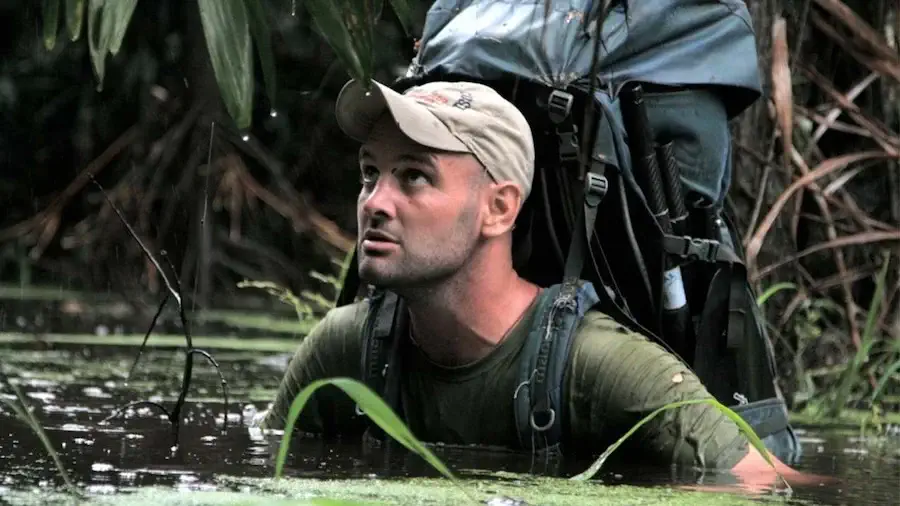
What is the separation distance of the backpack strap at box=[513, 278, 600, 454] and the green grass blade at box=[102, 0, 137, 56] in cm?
148

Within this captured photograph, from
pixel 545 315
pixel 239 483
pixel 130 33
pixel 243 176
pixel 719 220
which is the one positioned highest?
pixel 130 33

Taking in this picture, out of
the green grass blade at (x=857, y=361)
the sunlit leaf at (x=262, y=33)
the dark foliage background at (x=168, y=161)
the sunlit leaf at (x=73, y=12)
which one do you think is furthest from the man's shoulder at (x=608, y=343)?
the dark foliage background at (x=168, y=161)

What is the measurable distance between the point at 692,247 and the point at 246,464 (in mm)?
1048

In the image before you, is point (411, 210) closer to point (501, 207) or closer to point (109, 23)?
point (501, 207)

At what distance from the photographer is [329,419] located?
3.99 metres

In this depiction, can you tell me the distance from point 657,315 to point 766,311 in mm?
1730

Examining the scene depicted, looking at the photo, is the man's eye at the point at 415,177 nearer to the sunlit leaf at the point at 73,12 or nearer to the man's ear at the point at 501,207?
the man's ear at the point at 501,207

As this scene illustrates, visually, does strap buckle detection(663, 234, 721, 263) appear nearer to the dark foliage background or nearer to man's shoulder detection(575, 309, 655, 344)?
man's shoulder detection(575, 309, 655, 344)

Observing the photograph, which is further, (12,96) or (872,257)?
(12,96)

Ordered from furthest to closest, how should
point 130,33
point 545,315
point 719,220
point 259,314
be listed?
point 130,33 < point 259,314 < point 719,220 < point 545,315

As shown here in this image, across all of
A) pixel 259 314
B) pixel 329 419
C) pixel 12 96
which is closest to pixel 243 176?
pixel 259 314

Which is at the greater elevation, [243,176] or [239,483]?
[243,176]

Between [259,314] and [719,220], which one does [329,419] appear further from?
[259,314]

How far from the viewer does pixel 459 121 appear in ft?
11.4
